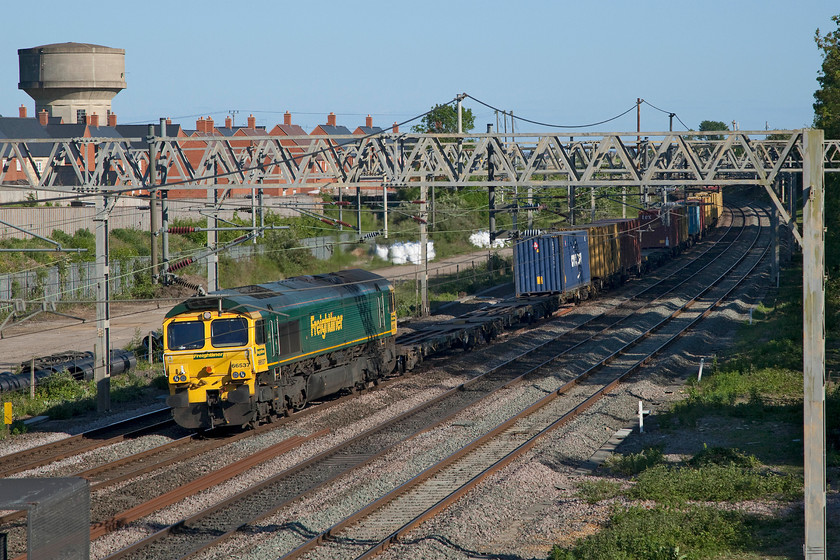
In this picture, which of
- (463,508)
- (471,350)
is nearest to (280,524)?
(463,508)

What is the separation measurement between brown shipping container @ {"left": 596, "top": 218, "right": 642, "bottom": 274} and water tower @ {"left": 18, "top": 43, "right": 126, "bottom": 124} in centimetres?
5464

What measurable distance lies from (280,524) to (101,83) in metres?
80.1

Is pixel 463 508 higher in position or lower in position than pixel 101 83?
lower

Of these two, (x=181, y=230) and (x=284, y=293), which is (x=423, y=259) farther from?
(x=284, y=293)

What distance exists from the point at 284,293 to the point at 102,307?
4.44m

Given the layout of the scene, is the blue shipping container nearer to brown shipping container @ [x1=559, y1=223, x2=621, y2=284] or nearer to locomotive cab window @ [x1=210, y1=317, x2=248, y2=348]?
brown shipping container @ [x1=559, y1=223, x2=621, y2=284]

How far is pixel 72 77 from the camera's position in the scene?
85.1m

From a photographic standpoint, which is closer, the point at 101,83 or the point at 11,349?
the point at 11,349

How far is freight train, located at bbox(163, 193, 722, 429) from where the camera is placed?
19844mm

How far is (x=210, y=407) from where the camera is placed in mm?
19922

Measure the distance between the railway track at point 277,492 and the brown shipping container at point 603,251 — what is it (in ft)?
71.3

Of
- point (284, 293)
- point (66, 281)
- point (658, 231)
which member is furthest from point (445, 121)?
point (284, 293)

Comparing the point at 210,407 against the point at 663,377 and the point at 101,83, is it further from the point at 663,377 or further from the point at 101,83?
the point at 101,83

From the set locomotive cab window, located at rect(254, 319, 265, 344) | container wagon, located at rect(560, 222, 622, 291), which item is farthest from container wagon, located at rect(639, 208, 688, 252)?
locomotive cab window, located at rect(254, 319, 265, 344)
